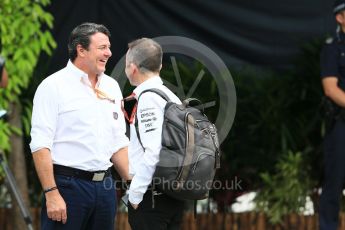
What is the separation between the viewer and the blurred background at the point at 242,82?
841 centimetres

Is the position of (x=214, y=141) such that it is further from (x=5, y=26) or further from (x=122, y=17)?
(x=122, y=17)

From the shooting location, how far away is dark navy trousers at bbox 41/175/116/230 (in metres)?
5.27

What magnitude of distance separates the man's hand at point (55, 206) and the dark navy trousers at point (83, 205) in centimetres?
9

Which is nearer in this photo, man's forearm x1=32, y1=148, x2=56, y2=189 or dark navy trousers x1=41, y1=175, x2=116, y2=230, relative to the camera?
man's forearm x1=32, y1=148, x2=56, y2=189

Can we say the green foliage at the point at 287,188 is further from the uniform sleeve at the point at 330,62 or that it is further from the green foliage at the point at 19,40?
the green foliage at the point at 19,40

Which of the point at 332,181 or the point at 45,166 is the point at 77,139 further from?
the point at 332,181

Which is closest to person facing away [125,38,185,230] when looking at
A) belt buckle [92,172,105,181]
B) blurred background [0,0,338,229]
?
belt buckle [92,172,105,181]

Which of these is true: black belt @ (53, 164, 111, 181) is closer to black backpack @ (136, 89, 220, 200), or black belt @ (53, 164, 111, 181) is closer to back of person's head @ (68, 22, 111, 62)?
black backpack @ (136, 89, 220, 200)

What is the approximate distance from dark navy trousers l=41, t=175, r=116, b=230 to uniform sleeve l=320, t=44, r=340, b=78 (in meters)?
2.73

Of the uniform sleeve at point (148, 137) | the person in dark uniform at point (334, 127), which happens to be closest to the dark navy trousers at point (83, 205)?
the uniform sleeve at point (148, 137)

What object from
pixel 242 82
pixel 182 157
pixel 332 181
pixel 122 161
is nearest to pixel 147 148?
pixel 182 157

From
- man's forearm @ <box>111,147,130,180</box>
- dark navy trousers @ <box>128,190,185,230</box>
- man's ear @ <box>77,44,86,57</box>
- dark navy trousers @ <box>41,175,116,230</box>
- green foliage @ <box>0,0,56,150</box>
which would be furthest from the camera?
green foliage @ <box>0,0,56,150</box>

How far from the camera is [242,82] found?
28.6ft

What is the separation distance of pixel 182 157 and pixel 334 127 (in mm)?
2870
